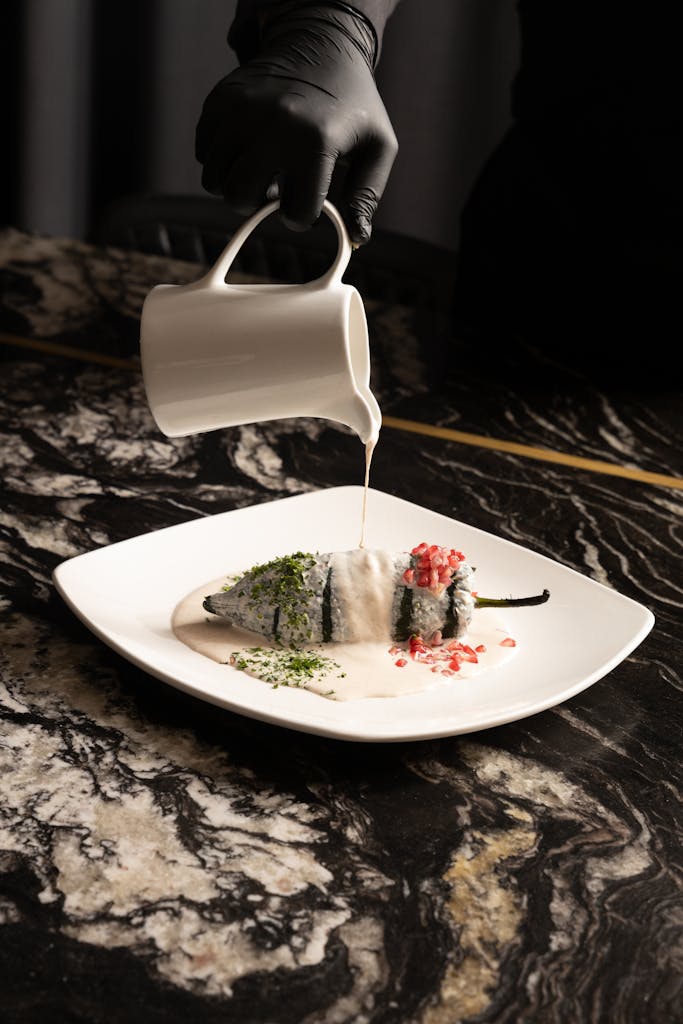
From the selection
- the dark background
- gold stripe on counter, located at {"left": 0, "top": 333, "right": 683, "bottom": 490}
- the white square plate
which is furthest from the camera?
the dark background

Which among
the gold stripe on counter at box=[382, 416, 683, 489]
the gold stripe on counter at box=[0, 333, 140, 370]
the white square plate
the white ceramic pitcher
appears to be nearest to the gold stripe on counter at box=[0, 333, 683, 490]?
the gold stripe on counter at box=[382, 416, 683, 489]

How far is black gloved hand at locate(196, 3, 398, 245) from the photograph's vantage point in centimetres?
115

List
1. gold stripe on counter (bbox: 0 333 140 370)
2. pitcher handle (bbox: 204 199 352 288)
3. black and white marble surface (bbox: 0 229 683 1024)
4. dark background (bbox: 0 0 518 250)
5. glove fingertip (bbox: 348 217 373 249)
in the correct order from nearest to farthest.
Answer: black and white marble surface (bbox: 0 229 683 1024)
pitcher handle (bbox: 204 199 352 288)
glove fingertip (bbox: 348 217 373 249)
gold stripe on counter (bbox: 0 333 140 370)
dark background (bbox: 0 0 518 250)

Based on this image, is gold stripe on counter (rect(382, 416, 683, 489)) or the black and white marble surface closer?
the black and white marble surface

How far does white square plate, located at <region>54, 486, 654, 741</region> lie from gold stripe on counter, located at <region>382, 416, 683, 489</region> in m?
0.32

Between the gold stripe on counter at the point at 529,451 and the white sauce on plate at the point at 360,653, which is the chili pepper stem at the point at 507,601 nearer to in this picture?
the white sauce on plate at the point at 360,653

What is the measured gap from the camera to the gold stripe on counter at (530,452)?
5.32 ft

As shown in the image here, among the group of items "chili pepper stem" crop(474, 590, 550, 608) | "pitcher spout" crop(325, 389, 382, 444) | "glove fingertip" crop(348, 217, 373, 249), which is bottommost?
"chili pepper stem" crop(474, 590, 550, 608)

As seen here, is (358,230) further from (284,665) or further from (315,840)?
(315,840)

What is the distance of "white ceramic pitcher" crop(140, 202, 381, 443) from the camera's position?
1.07 metres

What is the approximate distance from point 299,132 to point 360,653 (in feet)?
1.68

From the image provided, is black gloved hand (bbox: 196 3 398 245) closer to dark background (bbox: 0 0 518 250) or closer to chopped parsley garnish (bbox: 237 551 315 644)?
chopped parsley garnish (bbox: 237 551 315 644)

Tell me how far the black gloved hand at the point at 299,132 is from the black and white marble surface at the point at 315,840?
1.37 ft

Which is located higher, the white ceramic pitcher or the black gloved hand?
the black gloved hand
